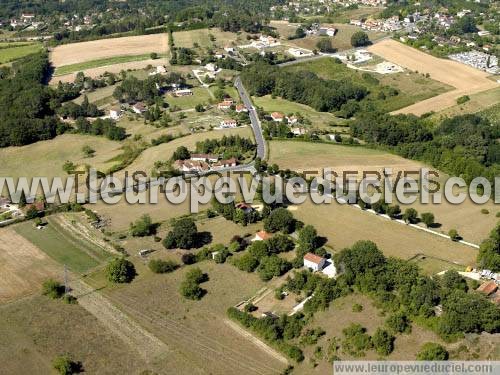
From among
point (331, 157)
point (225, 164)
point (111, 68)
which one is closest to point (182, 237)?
point (225, 164)

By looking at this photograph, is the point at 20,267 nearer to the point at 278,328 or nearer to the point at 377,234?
the point at 278,328

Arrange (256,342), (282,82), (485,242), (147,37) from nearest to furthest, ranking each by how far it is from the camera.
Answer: (256,342) < (485,242) < (282,82) < (147,37)

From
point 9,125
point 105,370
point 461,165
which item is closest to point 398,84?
point 461,165

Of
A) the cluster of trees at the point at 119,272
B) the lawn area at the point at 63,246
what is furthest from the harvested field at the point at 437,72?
the cluster of trees at the point at 119,272

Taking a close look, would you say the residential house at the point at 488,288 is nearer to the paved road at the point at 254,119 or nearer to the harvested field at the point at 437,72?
the paved road at the point at 254,119

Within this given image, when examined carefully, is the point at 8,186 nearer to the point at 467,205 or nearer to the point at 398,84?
the point at 467,205

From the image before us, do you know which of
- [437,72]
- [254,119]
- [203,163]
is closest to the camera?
[203,163]

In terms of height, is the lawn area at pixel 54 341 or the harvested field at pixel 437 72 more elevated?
the lawn area at pixel 54 341
